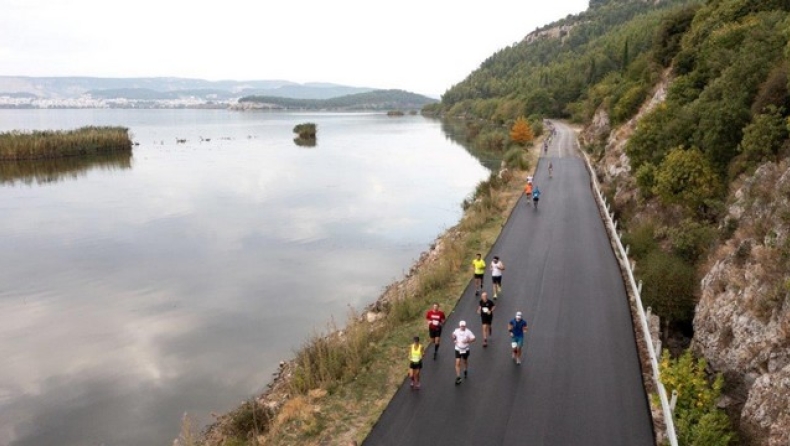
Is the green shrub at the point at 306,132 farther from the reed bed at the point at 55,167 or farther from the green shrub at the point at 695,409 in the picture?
the green shrub at the point at 695,409

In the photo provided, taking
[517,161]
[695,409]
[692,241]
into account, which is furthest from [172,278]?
[517,161]

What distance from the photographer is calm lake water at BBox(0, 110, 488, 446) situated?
17.6m

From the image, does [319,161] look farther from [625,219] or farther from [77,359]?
[77,359]

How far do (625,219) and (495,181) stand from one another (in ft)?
47.6

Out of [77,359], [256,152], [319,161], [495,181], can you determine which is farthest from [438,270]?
[256,152]

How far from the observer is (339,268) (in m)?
30.1

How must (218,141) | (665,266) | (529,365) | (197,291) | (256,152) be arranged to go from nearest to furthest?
(529,365), (665,266), (197,291), (256,152), (218,141)

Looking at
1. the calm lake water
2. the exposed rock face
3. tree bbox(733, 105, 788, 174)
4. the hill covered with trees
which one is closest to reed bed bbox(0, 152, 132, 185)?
the calm lake water

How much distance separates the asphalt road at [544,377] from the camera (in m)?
11.8

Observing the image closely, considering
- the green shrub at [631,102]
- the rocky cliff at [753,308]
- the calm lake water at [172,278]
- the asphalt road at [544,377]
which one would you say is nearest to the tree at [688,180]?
the rocky cliff at [753,308]

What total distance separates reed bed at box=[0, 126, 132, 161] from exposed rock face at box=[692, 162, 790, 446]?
8399 cm

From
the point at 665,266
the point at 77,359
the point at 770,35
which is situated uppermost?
the point at 770,35

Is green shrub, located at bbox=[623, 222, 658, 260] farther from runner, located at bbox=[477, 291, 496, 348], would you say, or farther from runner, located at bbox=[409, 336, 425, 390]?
runner, located at bbox=[409, 336, 425, 390]

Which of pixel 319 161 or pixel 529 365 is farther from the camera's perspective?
pixel 319 161
